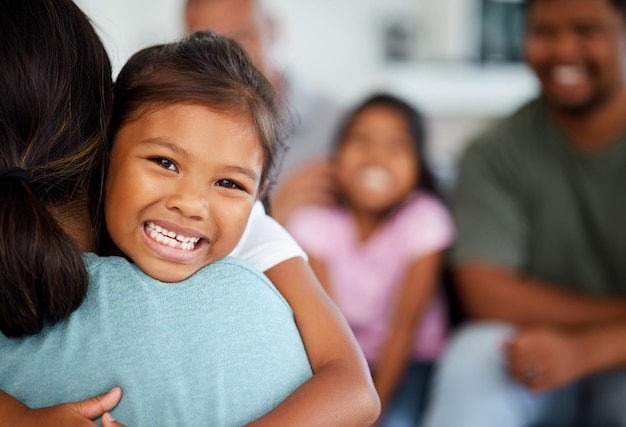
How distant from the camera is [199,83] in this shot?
2.91 ft

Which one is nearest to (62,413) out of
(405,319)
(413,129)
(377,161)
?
(405,319)

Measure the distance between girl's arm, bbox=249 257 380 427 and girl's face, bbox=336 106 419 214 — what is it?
1217 millimetres

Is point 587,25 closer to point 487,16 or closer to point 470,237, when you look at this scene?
point 470,237

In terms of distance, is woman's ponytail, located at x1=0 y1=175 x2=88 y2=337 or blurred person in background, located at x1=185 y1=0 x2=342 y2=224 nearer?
woman's ponytail, located at x1=0 y1=175 x2=88 y2=337

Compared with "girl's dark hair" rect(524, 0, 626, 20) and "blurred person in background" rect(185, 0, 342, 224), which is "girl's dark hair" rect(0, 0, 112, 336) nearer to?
"blurred person in background" rect(185, 0, 342, 224)

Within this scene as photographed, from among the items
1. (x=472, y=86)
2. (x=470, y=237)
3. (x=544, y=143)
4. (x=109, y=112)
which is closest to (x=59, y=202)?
(x=109, y=112)

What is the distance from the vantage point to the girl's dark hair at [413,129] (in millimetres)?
2232

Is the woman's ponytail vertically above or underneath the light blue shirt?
above

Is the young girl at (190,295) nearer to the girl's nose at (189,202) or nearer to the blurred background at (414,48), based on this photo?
the girl's nose at (189,202)

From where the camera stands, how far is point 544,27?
2104 mm

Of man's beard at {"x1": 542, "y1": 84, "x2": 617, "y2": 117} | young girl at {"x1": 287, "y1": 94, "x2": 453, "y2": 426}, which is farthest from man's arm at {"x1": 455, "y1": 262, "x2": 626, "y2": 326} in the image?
man's beard at {"x1": 542, "y1": 84, "x2": 617, "y2": 117}

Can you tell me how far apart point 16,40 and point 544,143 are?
5.04 ft

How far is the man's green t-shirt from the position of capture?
198 centimetres

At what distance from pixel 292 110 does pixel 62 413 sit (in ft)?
5.47
